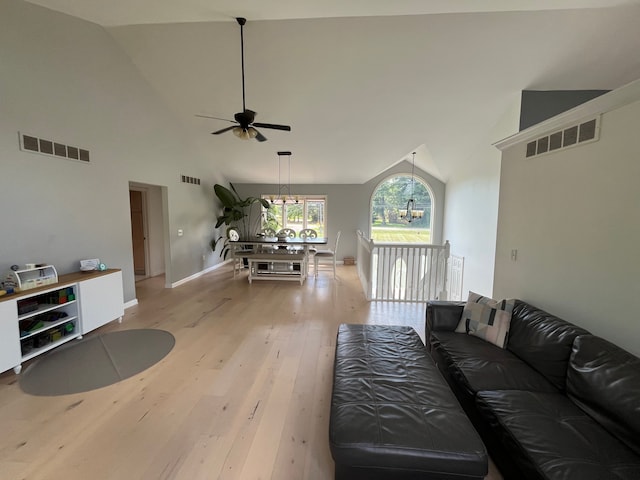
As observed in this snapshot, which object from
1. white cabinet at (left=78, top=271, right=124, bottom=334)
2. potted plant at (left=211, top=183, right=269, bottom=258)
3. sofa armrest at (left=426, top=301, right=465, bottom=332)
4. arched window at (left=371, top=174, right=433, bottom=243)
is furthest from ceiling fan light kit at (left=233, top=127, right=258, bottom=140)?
arched window at (left=371, top=174, right=433, bottom=243)

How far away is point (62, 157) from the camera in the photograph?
3.19 meters

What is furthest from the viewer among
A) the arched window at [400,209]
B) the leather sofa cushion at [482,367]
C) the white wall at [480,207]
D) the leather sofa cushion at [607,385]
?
the arched window at [400,209]

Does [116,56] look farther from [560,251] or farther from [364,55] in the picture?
[560,251]

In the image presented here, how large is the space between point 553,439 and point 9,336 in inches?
160

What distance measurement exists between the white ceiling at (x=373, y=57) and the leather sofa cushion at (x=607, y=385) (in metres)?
2.66

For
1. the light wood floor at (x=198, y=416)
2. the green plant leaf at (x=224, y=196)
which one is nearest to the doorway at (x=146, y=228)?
the green plant leaf at (x=224, y=196)

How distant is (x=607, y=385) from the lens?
1.47 meters

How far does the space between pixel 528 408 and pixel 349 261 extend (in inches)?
255

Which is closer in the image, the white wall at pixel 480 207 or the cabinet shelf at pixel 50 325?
the cabinet shelf at pixel 50 325

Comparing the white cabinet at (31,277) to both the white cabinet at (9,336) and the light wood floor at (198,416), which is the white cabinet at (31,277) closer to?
the white cabinet at (9,336)

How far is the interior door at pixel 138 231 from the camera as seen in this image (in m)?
6.14

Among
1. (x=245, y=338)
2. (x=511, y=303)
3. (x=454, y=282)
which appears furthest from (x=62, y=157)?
(x=454, y=282)

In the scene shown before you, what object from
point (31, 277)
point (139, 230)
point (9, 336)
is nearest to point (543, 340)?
point (9, 336)

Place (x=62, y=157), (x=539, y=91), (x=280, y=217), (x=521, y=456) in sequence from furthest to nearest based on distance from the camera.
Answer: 1. (x=280, y=217)
2. (x=539, y=91)
3. (x=62, y=157)
4. (x=521, y=456)
